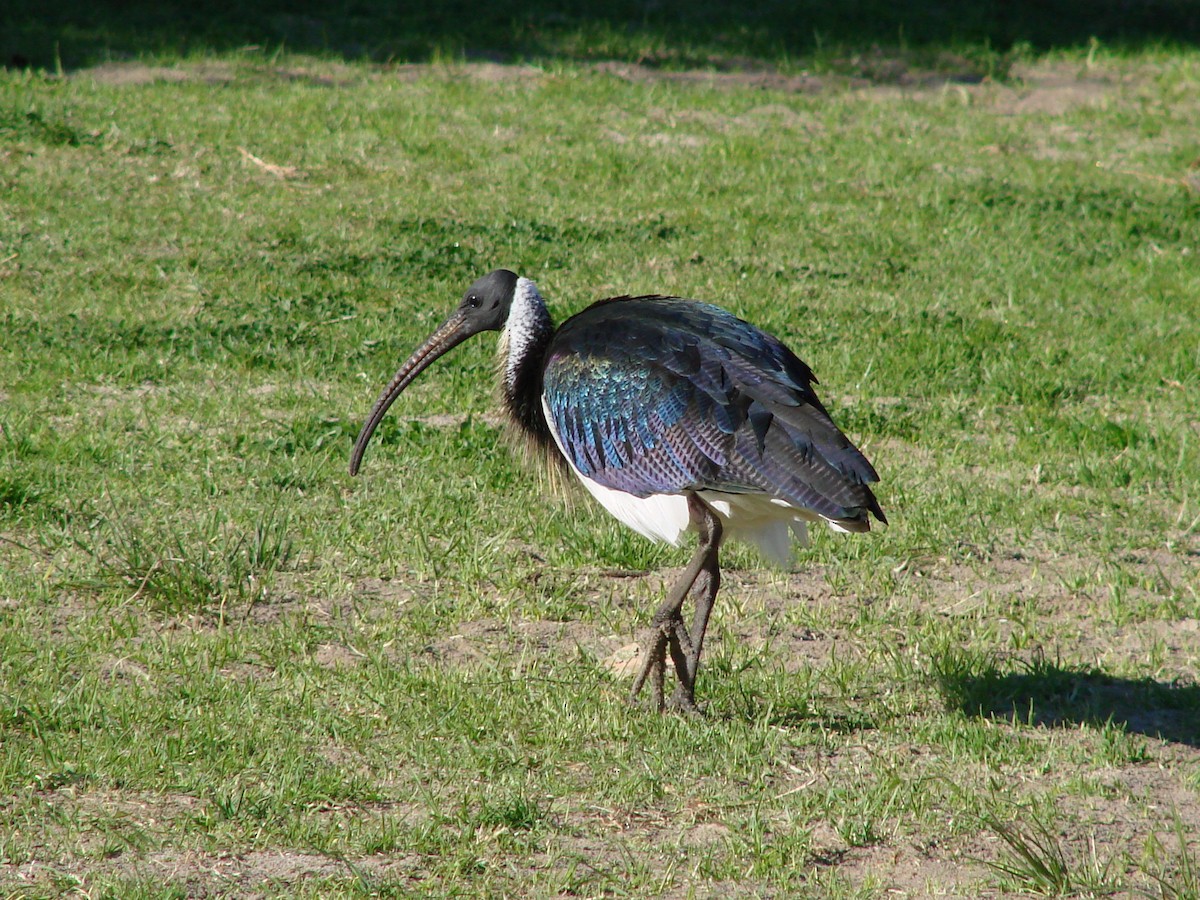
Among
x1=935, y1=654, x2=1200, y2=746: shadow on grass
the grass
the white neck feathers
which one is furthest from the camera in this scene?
the white neck feathers

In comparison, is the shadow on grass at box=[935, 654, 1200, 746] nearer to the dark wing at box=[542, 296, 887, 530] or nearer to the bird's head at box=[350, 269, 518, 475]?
the dark wing at box=[542, 296, 887, 530]

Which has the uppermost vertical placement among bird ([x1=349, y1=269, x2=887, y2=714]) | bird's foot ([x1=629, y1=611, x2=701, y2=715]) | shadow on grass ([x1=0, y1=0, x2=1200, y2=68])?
shadow on grass ([x1=0, y1=0, x2=1200, y2=68])

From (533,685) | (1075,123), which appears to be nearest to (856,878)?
(533,685)

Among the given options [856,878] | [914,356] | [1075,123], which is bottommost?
[856,878]

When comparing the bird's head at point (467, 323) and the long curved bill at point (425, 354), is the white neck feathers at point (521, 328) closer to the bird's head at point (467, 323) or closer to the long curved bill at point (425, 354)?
the bird's head at point (467, 323)

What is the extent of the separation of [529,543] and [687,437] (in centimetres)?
159

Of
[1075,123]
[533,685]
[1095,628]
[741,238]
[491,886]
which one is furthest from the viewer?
[1075,123]

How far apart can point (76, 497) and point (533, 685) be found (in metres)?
2.38

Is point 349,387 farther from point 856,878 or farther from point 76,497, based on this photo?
point 856,878

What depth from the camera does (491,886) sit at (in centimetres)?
399

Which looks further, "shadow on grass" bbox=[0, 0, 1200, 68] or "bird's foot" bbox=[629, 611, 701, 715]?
"shadow on grass" bbox=[0, 0, 1200, 68]

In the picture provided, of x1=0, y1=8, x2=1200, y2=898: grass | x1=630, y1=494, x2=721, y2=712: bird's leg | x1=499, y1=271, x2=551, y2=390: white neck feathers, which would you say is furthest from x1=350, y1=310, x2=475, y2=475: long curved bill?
x1=630, y1=494, x2=721, y2=712: bird's leg

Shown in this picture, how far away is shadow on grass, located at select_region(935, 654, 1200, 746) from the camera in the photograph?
5.09m

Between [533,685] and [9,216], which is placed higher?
[9,216]
